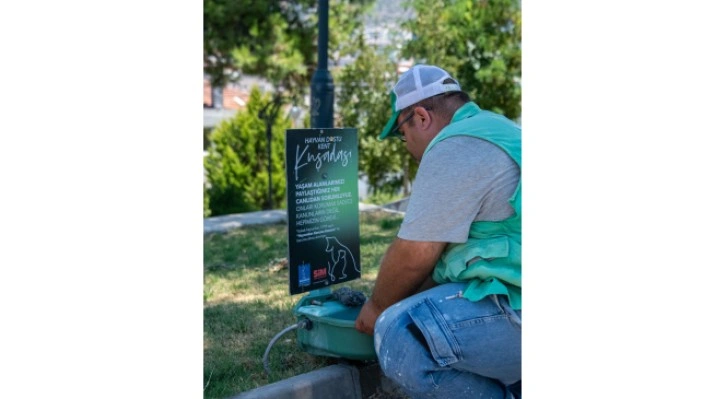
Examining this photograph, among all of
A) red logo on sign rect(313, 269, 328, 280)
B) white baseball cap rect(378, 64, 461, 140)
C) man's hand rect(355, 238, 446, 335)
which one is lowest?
red logo on sign rect(313, 269, 328, 280)

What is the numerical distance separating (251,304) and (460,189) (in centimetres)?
253

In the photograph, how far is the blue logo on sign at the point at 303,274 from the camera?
4125 mm

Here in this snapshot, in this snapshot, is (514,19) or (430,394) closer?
(430,394)

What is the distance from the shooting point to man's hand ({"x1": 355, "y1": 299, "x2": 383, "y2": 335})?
11.8 ft

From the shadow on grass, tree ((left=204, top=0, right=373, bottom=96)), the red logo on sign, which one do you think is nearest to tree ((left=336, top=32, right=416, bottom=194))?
tree ((left=204, top=0, right=373, bottom=96))

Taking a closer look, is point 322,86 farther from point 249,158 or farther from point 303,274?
point 249,158

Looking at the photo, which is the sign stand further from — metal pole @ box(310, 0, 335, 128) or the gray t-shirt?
metal pole @ box(310, 0, 335, 128)

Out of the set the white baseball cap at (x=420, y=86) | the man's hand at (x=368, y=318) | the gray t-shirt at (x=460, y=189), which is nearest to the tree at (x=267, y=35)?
the white baseball cap at (x=420, y=86)

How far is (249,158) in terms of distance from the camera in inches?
518

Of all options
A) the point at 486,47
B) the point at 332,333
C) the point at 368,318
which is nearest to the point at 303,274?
the point at 332,333
